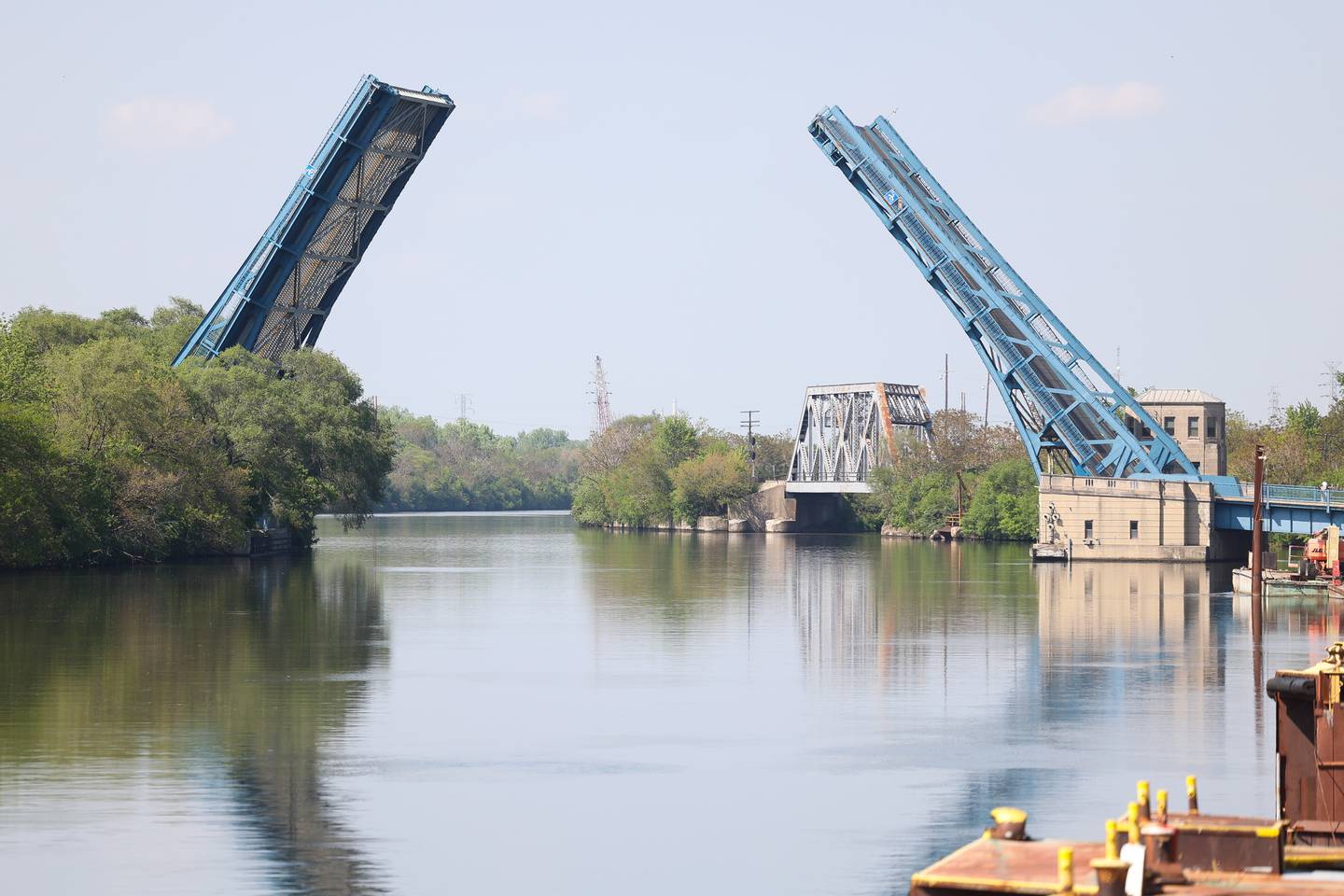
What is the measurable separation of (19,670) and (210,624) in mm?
5343

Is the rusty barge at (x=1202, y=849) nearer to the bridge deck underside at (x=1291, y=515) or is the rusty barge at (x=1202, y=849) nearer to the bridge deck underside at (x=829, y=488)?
the bridge deck underside at (x=1291, y=515)

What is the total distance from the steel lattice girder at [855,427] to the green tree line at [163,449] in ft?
107

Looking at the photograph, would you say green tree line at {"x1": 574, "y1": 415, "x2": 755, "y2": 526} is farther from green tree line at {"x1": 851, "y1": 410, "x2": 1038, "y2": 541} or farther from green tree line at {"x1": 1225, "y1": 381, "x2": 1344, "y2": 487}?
green tree line at {"x1": 1225, "y1": 381, "x2": 1344, "y2": 487}

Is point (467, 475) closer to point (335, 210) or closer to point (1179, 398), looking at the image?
point (1179, 398)

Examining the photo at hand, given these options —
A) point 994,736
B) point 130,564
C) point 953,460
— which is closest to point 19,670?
point 994,736

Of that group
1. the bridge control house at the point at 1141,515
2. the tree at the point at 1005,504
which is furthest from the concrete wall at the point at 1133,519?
the tree at the point at 1005,504

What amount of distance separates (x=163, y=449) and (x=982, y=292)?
56.3 ft

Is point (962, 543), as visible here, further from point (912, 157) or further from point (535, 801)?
point (535, 801)

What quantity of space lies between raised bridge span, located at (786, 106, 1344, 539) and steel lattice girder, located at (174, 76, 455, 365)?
33.4 ft

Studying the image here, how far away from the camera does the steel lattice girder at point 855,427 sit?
72.4 meters

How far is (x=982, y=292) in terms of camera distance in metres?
38.8

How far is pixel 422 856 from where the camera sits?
10.2 m

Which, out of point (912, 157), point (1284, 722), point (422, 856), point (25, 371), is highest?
point (912, 157)

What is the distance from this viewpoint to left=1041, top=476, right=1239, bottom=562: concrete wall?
40594 millimetres
